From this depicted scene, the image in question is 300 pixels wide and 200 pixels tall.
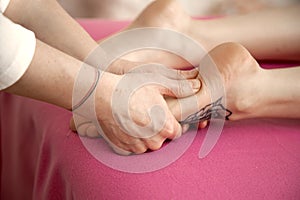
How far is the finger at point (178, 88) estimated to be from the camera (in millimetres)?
891

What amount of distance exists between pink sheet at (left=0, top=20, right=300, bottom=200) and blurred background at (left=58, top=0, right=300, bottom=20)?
3.69 ft

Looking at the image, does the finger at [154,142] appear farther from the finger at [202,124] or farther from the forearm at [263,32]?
the forearm at [263,32]

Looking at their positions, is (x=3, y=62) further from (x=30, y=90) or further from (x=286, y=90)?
(x=286, y=90)

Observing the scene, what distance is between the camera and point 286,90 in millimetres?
922

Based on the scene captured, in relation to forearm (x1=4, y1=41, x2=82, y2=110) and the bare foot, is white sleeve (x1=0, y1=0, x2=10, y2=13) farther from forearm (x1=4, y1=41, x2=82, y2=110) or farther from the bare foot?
the bare foot

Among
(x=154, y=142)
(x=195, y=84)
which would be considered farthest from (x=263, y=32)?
(x=154, y=142)

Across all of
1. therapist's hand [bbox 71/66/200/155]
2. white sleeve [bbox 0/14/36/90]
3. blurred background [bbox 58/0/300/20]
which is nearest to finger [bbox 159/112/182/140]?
therapist's hand [bbox 71/66/200/155]

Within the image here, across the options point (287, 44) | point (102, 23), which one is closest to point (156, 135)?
point (287, 44)

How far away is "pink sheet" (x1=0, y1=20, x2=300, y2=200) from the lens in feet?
2.47

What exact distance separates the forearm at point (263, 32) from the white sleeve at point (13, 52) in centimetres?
47

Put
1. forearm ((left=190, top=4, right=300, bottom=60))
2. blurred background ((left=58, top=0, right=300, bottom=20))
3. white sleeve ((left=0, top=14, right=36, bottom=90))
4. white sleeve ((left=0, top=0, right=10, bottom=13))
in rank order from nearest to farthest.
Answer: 1. white sleeve ((left=0, top=14, right=36, bottom=90))
2. white sleeve ((left=0, top=0, right=10, bottom=13))
3. forearm ((left=190, top=4, right=300, bottom=60))
4. blurred background ((left=58, top=0, right=300, bottom=20))

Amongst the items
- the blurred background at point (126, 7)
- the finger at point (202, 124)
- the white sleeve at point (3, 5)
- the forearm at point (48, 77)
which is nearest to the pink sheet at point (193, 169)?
the finger at point (202, 124)

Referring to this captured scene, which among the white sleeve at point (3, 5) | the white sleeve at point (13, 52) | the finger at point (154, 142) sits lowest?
the finger at point (154, 142)

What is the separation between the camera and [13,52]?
0.74 m
